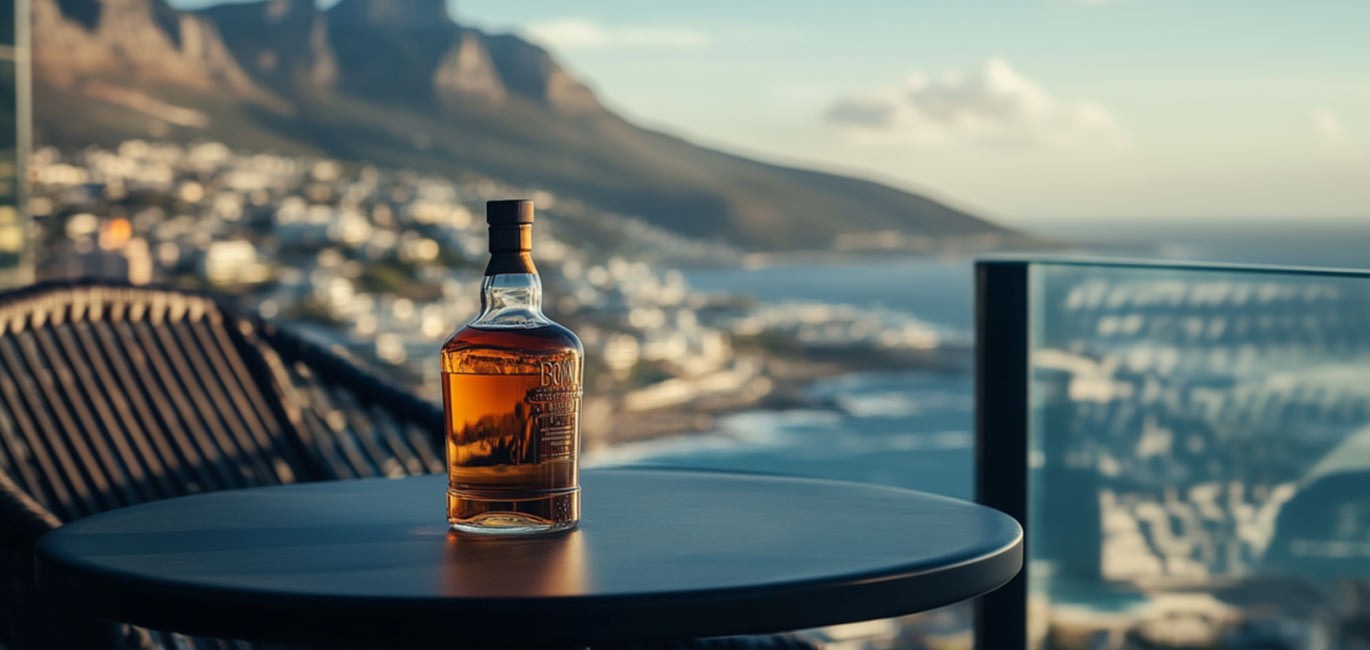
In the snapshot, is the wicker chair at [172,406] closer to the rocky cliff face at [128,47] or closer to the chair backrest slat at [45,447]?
the chair backrest slat at [45,447]

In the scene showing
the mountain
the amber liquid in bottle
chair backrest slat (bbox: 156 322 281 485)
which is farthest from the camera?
the mountain

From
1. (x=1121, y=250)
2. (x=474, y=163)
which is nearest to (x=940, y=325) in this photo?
(x=1121, y=250)

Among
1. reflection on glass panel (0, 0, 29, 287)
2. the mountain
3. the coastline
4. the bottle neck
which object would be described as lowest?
the coastline

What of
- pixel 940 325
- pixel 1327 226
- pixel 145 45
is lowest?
pixel 940 325

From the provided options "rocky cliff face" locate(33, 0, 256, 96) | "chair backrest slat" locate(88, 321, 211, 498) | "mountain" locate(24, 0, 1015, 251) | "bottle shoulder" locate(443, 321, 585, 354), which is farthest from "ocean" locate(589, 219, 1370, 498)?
"bottle shoulder" locate(443, 321, 585, 354)

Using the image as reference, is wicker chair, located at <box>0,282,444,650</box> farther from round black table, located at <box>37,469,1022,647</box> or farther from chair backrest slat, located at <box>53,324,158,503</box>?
round black table, located at <box>37,469,1022,647</box>

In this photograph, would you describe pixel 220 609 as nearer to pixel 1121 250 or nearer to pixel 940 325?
pixel 1121 250

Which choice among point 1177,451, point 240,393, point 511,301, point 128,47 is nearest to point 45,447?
point 240,393
